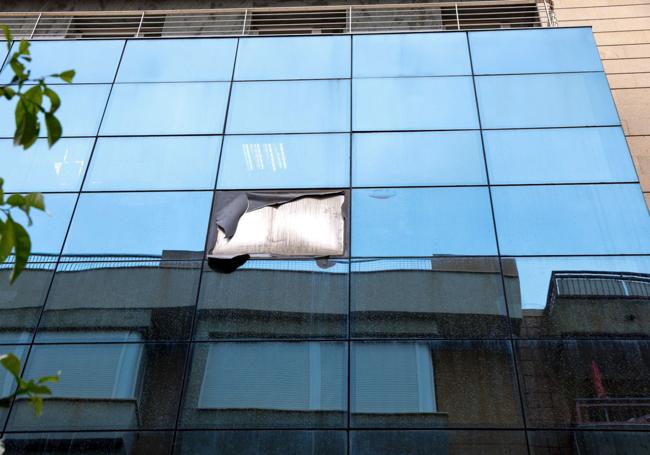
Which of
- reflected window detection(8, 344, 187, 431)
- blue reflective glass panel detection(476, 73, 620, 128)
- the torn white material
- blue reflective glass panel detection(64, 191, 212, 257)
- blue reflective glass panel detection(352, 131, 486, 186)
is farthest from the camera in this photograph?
blue reflective glass panel detection(476, 73, 620, 128)

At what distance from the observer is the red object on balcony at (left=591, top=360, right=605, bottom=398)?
Result: 10.4 metres

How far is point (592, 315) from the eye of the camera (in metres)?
11.3

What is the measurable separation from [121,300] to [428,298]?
5.48m

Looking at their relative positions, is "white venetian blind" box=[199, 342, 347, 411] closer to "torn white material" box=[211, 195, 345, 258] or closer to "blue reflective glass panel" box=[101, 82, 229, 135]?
"torn white material" box=[211, 195, 345, 258]

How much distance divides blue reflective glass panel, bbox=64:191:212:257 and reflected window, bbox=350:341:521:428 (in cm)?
401

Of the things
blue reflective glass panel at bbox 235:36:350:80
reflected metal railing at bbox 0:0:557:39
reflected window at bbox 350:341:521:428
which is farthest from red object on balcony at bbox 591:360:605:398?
reflected metal railing at bbox 0:0:557:39

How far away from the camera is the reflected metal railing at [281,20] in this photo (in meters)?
18.5

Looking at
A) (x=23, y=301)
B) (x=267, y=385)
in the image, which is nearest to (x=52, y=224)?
(x=23, y=301)

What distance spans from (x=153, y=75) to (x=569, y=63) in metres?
9.66

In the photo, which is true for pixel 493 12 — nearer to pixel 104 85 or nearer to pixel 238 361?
pixel 104 85

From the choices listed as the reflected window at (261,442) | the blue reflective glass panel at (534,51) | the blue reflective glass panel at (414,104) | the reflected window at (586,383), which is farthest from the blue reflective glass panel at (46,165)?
the reflected window at (586,383)

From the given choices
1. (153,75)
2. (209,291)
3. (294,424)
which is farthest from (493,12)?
(294,424)

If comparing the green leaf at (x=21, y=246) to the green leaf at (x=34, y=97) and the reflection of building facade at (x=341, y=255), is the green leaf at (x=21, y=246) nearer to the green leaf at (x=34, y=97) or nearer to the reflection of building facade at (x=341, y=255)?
the green leaf at (x=34, y=97)

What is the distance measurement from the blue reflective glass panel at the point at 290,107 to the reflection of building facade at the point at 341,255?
5 cm
